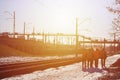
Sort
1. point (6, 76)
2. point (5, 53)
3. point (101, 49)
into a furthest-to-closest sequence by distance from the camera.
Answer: point (5, 53), point (101, 49), point (6, 76)

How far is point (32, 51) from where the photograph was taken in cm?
6544

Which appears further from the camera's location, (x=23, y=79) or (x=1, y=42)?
(x=1, y=42)

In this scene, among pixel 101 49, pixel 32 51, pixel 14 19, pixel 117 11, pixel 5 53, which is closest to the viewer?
pixel 117 11

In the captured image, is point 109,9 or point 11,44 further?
point 11,44

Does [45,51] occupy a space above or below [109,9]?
below

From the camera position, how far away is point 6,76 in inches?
594

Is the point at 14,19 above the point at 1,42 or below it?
above

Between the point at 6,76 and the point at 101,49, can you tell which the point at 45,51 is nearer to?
the point at 101,49

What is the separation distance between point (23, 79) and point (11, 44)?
5586 cm

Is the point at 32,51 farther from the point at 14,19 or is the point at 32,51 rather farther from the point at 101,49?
the point at 101,49

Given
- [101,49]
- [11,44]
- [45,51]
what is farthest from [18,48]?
[101,49]

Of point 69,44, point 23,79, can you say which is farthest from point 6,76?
point 69,44

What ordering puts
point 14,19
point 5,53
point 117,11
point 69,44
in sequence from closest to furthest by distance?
point 117,11 < point 5,53 < point 14,19 < point 69,44

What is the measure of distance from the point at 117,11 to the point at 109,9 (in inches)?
32.3
